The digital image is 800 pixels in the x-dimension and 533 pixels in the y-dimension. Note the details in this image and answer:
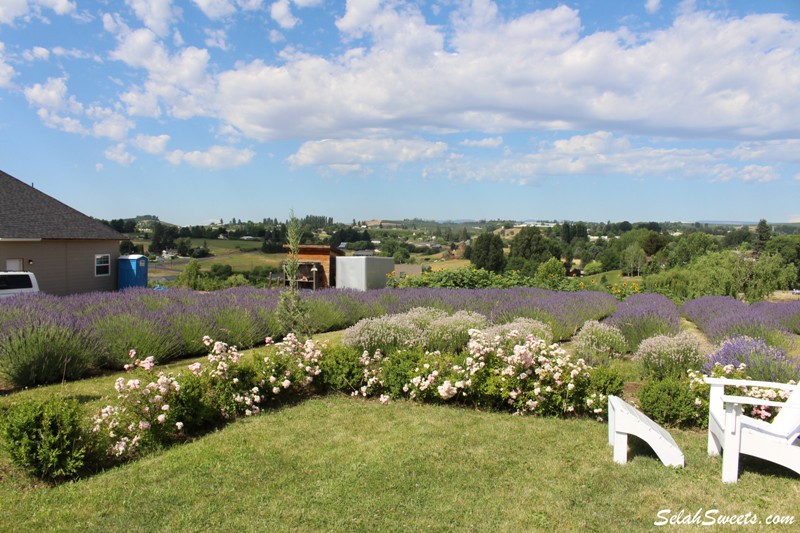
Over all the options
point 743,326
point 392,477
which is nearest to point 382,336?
point 392,477

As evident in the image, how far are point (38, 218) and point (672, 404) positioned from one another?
20.9 meters

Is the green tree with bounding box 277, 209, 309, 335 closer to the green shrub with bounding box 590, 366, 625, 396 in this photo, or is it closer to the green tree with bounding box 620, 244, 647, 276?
the green shrub with bounding box 590, 366, 625, 396

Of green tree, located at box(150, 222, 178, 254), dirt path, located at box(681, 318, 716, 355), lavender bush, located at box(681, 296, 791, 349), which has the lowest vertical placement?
dirt path, located at box(681, 318, 716, 355)

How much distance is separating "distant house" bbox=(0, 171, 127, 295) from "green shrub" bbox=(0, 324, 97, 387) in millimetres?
12612

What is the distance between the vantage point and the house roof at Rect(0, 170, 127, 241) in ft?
58.2

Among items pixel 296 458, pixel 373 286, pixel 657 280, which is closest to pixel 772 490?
pixel 296 458

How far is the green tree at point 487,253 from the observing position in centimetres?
6656

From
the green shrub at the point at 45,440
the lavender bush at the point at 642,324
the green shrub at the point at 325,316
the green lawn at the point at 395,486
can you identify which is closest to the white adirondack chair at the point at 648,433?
the green lawn at the point at 395,486

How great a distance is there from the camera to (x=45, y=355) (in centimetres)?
667

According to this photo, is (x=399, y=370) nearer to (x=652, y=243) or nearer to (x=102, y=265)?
(x=102, y=265)

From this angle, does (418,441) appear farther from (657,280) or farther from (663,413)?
(657,280)

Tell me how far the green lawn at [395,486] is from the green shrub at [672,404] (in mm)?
184

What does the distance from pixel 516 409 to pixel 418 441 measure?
1443 millimetres

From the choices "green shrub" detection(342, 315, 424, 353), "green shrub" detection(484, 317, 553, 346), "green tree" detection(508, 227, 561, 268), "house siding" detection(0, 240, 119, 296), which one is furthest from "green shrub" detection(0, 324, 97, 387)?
"green tree" detection(508, 227, 561, 268)
